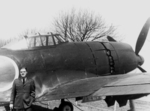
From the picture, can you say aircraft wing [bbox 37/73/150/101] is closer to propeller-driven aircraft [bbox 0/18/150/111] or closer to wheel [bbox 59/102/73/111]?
propeller-driven aircraft [bbox 0/18/150/111]

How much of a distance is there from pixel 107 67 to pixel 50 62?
258 centimetres

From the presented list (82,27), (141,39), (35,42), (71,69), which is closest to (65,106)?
(71,69)

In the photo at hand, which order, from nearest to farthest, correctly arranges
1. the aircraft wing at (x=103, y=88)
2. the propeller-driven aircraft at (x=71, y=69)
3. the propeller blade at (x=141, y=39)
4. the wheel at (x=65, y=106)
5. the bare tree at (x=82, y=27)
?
the aircraft wing at (x=103, y=88)
the propeller-driven aircraft at (x=71, y=69)
the wheel at (x=65, y=106)
the propeller blade at (x=141, y=39)
the bare tree at (x=82, y=27)

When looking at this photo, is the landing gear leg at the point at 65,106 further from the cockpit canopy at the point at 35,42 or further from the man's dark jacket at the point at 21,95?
the man's dark jacket at the point at 21,95

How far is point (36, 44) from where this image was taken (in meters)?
7.54

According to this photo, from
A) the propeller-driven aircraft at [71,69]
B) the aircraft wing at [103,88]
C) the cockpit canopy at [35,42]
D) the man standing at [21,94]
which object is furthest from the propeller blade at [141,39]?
the man standing at [21,94]

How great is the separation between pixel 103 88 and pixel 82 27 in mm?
28907

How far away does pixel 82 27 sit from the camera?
3400cm

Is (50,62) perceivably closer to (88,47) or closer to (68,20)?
(88,47)

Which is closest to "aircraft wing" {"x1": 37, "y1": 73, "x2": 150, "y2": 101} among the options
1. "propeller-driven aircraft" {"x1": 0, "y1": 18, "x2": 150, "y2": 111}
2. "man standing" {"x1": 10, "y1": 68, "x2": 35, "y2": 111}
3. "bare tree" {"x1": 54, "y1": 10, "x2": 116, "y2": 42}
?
"propeller-driven aircraft" {"x1": 0, "y1": 18, "x2": 150, "y2": 111}

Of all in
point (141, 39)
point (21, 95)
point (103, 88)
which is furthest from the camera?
point (141, 39)

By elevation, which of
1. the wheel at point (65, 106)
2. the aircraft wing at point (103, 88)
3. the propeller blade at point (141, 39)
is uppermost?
the propeller blade at point (141, 39)

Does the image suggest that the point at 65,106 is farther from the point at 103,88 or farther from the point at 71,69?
the point at 103,88

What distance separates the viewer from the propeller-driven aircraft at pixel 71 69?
559cm
